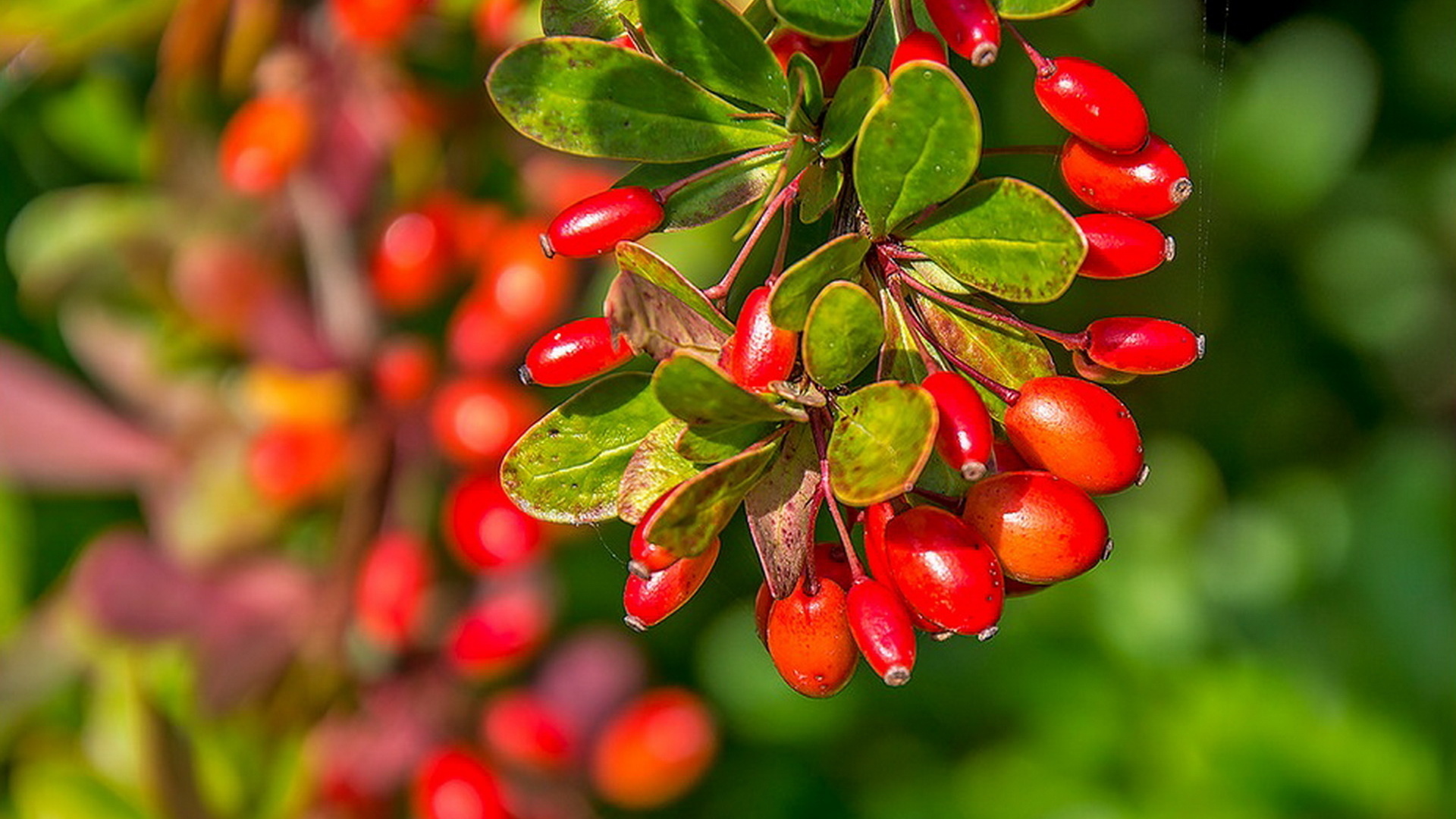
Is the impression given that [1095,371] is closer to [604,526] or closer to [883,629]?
[883,629]

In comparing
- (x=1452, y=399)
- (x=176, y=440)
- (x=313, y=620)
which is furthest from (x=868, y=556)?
(x=1452, y=399)

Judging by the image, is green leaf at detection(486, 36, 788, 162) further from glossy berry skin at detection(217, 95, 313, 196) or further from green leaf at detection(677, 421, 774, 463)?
glossy berry skin at detection(217, 95, 313, 196)

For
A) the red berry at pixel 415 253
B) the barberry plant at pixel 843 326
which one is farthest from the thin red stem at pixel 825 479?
the red berry at pixel 415 253

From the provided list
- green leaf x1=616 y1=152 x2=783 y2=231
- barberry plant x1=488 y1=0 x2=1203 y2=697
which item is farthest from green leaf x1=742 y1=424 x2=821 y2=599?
green leaf x1=616 y1=152 x2=783 y2=231

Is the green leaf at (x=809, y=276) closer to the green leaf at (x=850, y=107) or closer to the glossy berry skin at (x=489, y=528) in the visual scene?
the green leaf at (x=850, y=107)

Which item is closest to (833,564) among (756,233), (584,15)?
(756,233)

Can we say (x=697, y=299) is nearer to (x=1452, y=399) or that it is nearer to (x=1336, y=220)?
(x=1336, y=220)
